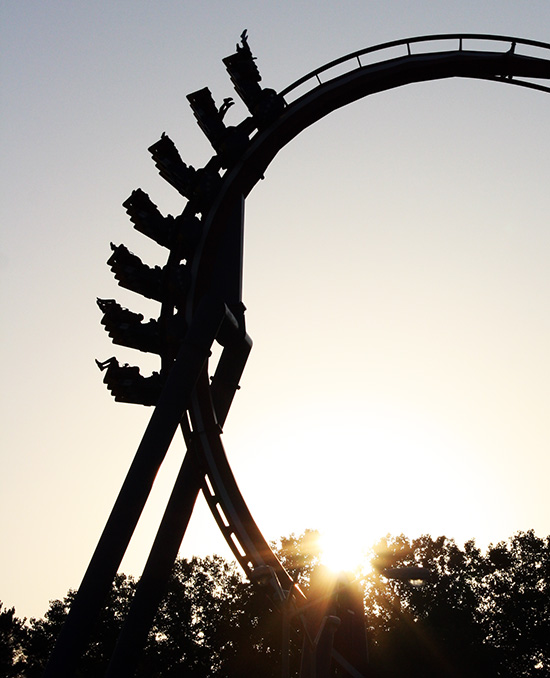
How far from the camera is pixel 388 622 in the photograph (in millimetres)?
50406

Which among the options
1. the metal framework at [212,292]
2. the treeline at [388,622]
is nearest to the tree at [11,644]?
the treeline at [388,622]

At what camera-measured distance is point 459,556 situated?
54844 millimetres

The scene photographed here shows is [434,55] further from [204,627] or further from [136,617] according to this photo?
[204,627]

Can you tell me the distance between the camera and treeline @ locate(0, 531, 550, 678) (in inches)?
1713

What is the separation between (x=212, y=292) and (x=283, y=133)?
12.9ft

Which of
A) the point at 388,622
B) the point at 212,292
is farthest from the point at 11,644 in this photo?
the point at 212,292

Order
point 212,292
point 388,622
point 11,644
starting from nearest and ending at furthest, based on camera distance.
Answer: point 212,292
point 388,622
point 11,644

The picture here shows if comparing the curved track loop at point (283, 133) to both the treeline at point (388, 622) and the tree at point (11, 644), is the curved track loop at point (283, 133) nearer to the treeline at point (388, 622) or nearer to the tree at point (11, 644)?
the treeline at point (388, 622)

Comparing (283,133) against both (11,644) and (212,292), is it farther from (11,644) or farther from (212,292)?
(11,644)

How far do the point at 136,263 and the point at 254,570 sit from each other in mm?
6293

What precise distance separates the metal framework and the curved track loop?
0.02m

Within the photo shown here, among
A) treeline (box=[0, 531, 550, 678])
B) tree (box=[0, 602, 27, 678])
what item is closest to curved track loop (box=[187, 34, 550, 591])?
treeline (box=[0, 531, 550, 678])

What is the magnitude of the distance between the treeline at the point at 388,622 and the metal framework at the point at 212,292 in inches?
1272

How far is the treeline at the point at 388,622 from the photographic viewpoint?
1713 inches
